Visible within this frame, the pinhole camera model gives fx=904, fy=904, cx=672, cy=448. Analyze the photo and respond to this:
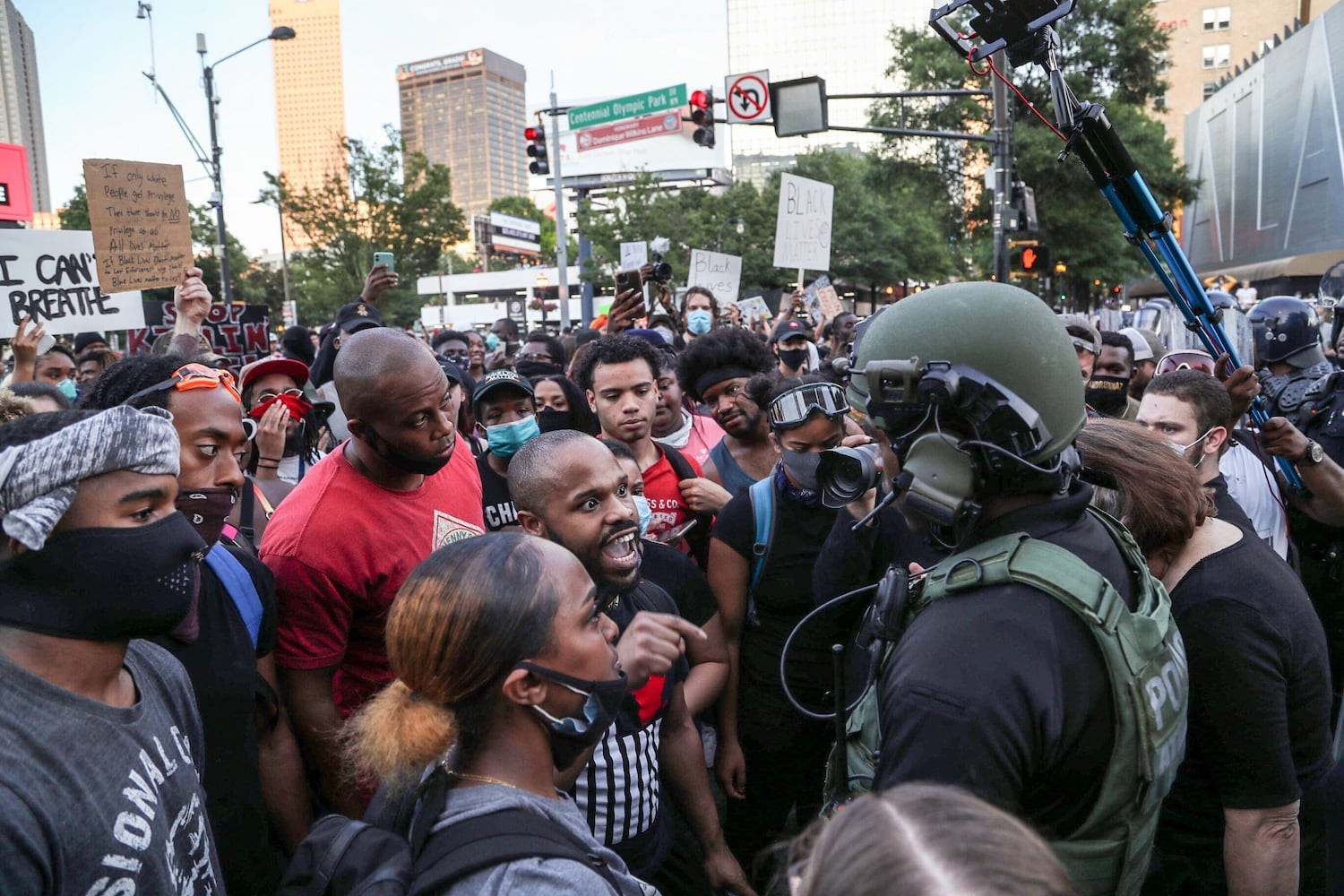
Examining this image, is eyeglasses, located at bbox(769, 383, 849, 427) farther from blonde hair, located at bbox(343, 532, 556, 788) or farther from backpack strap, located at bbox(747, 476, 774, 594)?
blonde hair, located at bbox(343, 532, 556, 788)

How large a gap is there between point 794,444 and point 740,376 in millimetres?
1760

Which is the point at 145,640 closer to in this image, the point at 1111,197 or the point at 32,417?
the point at 32,417

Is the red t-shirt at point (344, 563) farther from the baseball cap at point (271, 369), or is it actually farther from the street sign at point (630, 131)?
the street sign at point (630, 131)

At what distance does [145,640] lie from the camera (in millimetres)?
2117

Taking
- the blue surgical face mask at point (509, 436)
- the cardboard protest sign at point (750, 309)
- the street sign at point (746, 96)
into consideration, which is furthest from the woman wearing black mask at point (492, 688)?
the street sign at point (746, 96)

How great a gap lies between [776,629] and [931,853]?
103 inches

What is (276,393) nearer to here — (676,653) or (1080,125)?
(676,653)

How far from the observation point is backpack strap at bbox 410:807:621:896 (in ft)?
4.64

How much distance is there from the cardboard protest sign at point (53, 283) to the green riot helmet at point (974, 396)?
22.2 feet

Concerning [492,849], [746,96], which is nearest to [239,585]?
[492,849]

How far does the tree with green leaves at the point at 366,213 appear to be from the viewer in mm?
28234

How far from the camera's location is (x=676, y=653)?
2.05m

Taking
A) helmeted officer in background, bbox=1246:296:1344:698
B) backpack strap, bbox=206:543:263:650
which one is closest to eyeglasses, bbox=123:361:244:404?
backpack strap, bbox=206:543:263:650

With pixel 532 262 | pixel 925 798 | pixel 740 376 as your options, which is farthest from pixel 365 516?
pixel 532 262
